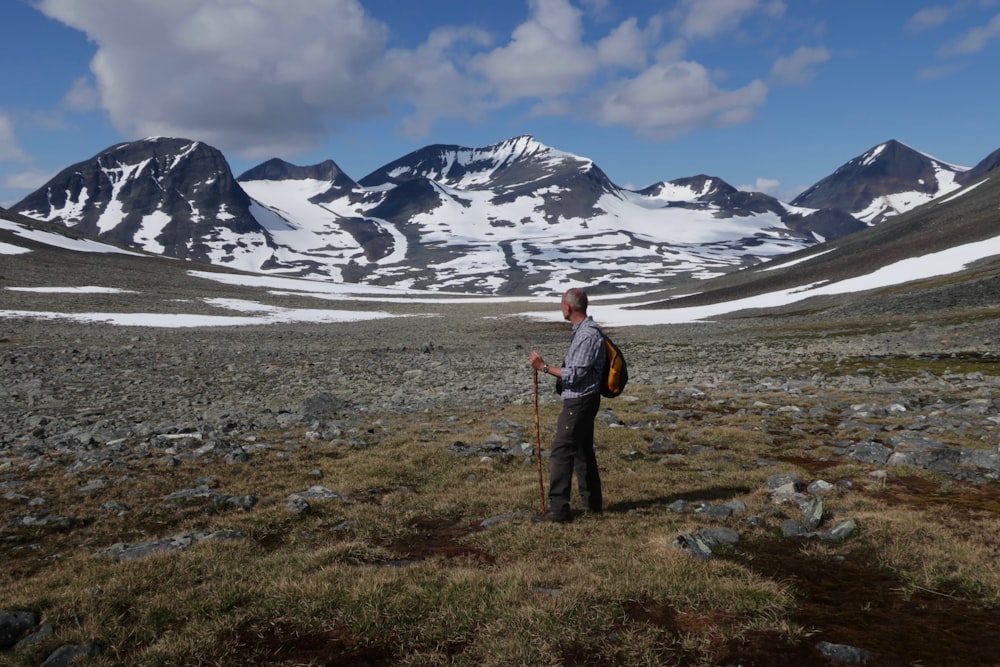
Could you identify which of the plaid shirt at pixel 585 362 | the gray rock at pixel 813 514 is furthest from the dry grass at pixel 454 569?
the plaid shirt at pixel 585 362

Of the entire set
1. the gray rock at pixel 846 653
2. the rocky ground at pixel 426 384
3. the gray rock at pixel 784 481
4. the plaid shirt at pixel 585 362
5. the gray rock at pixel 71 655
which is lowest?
the gray rock at pixel 846 653

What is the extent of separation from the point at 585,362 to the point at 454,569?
12.7 ft

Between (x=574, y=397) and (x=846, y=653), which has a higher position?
(x=574, y=397)

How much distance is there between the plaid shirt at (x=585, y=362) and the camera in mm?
9719

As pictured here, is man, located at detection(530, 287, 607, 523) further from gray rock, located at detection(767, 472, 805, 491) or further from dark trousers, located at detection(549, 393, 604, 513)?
gray rock, located at detection(767, 472, 805, 491)

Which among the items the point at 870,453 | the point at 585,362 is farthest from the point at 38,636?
the point at 870,453

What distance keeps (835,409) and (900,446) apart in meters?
5.40

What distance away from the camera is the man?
973cm

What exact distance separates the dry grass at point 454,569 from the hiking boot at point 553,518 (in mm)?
279

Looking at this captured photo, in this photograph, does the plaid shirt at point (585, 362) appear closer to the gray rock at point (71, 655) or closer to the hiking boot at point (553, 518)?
the hiking boot at point (553, 518)

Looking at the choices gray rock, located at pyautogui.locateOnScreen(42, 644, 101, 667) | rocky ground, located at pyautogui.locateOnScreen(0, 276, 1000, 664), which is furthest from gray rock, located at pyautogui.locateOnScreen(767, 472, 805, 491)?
gray rock, located at pyautogui.locateOnScreen(42, 644, 101, 667)

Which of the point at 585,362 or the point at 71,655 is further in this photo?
the point at 585,362

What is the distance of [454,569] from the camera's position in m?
7.71

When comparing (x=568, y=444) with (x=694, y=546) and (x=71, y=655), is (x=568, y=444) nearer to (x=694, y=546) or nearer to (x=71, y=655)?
(x=694, y=546)
